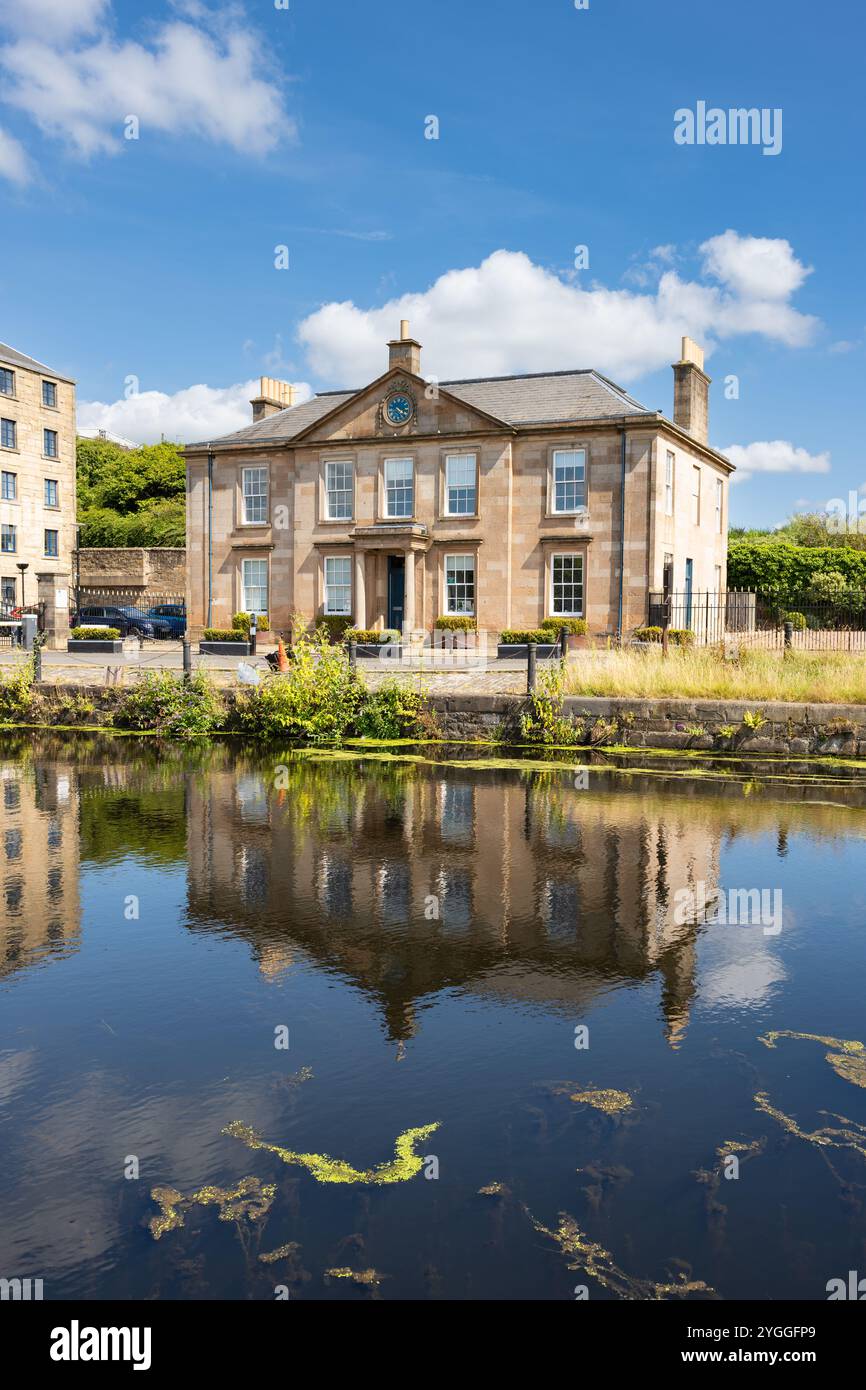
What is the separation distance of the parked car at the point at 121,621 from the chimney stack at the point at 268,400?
8947 millimetres

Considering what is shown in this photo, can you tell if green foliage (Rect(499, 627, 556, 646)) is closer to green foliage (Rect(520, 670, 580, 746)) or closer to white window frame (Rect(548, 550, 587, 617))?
white window frame (Rect(548, 550, 587, 617))

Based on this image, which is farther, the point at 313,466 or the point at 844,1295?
the point at 313,466

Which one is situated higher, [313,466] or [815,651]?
[313,466]

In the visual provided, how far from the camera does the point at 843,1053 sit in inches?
234

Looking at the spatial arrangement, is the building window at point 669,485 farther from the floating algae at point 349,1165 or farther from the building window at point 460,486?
the floating algae at point 349,1165

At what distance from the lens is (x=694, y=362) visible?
36469 millimetres

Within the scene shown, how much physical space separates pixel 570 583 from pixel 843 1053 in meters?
28.5

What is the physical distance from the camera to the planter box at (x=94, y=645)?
104 feet

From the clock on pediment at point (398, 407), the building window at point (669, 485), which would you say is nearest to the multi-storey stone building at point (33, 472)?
the clock on pediment at point (398, 407)

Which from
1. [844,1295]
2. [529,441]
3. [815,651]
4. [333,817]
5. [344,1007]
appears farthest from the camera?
A: [529,441]

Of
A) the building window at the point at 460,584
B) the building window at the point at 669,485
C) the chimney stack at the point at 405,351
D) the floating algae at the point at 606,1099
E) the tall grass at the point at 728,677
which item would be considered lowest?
the floating algae at the point at 606,1099
